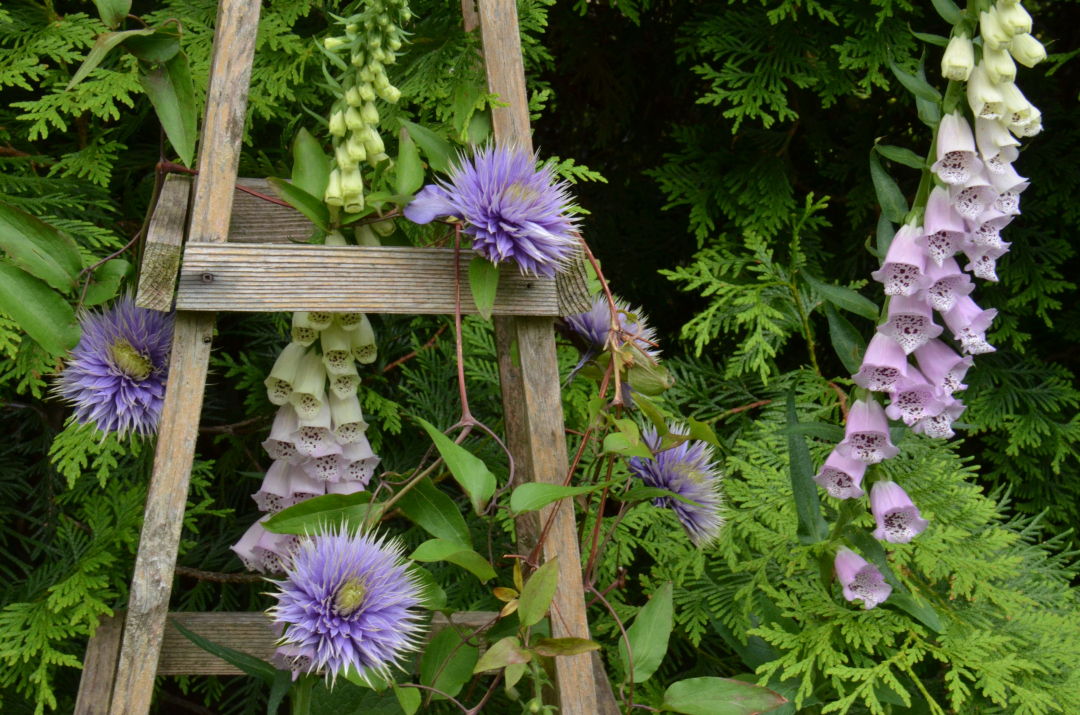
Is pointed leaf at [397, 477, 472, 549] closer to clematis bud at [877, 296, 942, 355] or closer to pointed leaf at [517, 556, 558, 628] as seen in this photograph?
pointed leaf at [517, 556, 558, 628]

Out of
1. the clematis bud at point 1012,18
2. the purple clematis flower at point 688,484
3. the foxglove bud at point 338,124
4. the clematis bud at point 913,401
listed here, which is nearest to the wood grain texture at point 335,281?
the foxglove bud at point 338,124

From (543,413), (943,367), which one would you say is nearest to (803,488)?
(943,367)

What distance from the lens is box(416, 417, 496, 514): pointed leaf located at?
62cm

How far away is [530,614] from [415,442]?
553mm

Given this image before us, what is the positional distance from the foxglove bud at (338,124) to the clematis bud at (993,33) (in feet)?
1.73

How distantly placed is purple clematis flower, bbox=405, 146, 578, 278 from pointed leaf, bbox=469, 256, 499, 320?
0.04 ft

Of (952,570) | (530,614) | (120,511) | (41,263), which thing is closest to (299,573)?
(530,614)

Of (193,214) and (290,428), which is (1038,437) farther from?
(193,214)

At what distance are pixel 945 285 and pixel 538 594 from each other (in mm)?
434

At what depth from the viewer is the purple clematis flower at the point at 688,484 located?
31.9 inches

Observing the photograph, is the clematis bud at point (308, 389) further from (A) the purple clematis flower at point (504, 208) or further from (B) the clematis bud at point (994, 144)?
(B) the clematis bud at point (994, 144)

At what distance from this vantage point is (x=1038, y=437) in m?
1.25

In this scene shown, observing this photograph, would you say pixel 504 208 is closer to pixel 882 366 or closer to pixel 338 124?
pixel 338 124

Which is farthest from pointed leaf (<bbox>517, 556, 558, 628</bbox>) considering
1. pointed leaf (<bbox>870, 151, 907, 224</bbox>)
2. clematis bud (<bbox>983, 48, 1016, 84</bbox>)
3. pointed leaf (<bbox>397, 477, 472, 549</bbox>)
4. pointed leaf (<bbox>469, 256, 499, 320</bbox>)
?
clematis bud (<bbox>983, 48, 1016, 84</bbox>)
